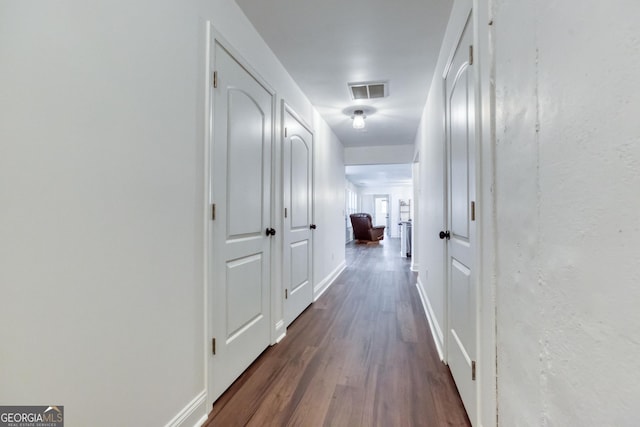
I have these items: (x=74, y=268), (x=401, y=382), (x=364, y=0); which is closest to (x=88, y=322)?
(x=74, y=268)

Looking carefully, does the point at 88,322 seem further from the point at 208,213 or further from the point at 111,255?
the point at 208,213

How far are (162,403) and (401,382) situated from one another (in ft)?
4.30

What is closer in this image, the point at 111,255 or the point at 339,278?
the point at 111,255

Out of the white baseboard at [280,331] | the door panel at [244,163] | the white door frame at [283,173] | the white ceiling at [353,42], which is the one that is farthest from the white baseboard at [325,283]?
the white ceiling at [353,42]

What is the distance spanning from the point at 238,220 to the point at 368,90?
2.07 m

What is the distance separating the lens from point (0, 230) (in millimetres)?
741

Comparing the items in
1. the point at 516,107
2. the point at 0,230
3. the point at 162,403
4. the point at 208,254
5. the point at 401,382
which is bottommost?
the point at 401,382

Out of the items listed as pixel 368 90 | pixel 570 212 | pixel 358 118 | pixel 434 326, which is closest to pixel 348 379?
pixel 434 326

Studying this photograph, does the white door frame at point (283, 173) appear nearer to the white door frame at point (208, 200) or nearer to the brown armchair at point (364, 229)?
the white door frame at point (208, 200)

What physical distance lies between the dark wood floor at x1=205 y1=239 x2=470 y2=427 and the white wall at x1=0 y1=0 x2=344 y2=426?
382 millimetres

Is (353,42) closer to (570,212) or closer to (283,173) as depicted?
(283,173)

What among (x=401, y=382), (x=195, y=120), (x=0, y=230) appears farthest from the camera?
(x=401, y=382)

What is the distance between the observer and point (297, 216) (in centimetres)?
300

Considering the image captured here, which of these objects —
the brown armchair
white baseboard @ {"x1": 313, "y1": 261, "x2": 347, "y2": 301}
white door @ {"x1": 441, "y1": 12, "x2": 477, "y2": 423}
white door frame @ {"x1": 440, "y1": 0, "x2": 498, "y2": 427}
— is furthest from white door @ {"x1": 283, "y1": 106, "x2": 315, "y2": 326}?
the brown armchair
